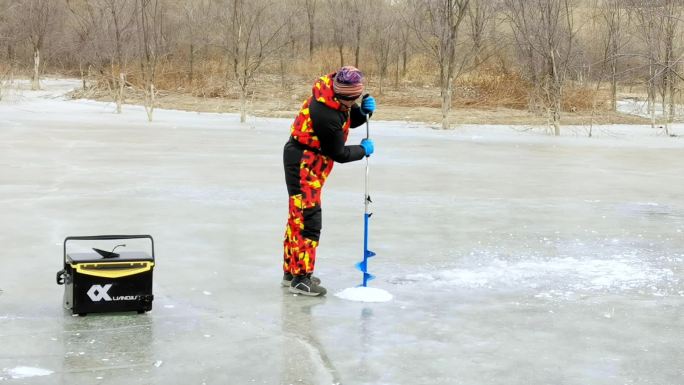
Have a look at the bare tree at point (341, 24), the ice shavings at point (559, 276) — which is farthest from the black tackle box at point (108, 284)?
the bare tree at point (341, 24)

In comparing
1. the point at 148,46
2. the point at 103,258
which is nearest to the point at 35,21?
the point at 148,46

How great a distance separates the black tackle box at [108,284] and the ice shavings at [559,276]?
1960 millimetres

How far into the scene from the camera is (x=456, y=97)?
3647cm

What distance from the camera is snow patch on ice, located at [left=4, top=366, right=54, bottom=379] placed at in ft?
15.0

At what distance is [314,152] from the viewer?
20.5 feet

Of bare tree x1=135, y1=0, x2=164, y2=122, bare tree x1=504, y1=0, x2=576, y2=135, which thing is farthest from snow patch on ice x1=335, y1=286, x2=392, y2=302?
bare tree x1=135, y1=0, x2=164, y2=122

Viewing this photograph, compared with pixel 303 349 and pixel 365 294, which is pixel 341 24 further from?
pixel 303 349

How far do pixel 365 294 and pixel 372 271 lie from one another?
0.88 m

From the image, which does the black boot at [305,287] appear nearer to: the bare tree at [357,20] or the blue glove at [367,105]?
the blue glove at [367,105]

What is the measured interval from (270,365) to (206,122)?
20.7 meters

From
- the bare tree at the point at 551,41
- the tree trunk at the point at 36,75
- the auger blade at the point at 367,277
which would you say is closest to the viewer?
the auger blade at the point at 367,277

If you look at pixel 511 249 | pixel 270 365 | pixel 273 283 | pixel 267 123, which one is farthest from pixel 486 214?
pixel 267 123

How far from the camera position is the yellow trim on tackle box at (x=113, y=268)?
5570 millimetres

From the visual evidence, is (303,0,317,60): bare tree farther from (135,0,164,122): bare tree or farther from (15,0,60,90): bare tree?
(15,0,60,90): bare tree
